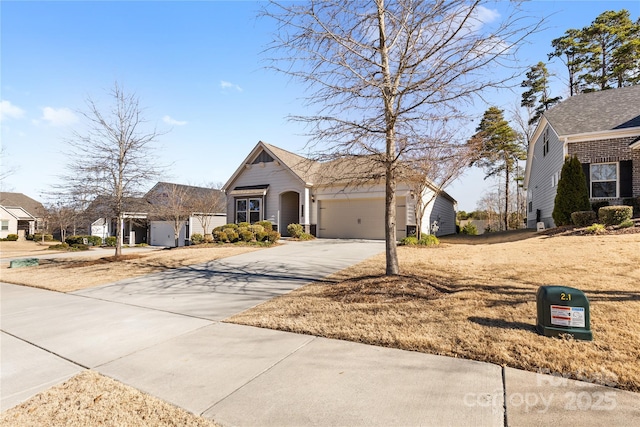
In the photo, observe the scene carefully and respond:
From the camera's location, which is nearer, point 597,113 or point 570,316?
point 570,316

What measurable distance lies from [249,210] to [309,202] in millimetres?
4520

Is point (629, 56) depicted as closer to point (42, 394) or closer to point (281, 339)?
point (281, 339)

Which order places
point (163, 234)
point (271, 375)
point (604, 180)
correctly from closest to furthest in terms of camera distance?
1. point (271, 375)
2. point (604, 180)
3. point (163, 234)

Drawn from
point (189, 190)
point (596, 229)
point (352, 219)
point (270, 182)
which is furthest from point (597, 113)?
point (189, 190)

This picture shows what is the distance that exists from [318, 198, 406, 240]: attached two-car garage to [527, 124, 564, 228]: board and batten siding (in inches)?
305

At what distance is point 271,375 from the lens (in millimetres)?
3189

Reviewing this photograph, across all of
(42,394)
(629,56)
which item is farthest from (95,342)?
(629,56)

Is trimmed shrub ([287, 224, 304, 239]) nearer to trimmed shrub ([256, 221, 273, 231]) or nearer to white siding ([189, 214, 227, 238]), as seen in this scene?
trimmed shrub ([256, 221, 273, 231])

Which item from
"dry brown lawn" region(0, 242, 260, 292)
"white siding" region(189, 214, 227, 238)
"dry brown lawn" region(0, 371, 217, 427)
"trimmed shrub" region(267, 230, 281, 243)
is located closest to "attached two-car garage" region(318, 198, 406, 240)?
"trimmed shrub" region(267, 230, 281, 243)

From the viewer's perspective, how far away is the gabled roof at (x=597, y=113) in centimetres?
1382

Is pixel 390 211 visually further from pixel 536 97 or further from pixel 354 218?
pixel 536 97

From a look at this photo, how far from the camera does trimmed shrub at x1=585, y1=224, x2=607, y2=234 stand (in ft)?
35.9

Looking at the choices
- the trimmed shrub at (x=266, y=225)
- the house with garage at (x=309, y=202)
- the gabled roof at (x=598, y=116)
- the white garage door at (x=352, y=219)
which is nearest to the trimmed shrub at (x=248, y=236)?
the trimmed shrub at (x=266, y=225)

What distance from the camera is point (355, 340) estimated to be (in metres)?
3.95
